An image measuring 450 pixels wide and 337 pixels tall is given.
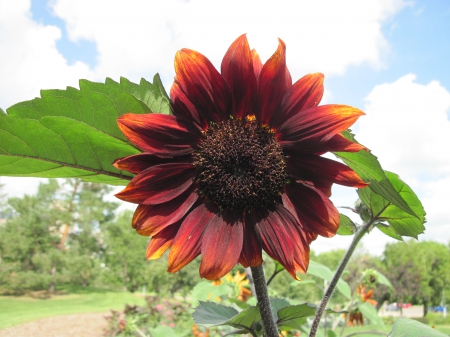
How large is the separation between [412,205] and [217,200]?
1.54ft

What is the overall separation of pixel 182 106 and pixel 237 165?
0.49 feet

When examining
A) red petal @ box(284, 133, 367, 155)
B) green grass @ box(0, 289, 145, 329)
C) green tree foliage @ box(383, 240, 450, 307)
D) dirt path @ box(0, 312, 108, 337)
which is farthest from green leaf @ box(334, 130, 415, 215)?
green tree foliage @ box(383, 240, 450, 307)

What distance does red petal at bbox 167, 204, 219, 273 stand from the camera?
703 mm

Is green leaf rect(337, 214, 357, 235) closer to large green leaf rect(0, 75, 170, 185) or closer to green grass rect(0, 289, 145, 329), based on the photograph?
large green leaf rect(0, 75, 170, 185)

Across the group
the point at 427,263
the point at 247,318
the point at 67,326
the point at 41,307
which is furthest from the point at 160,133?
the point at 427,263

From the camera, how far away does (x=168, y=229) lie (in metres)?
0.74

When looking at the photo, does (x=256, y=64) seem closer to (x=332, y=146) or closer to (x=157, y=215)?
(x=332, y=146)

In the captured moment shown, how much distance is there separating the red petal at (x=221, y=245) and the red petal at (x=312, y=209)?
4.0 inches

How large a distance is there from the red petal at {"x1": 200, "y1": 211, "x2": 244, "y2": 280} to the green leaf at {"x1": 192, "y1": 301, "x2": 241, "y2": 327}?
0.86 feet

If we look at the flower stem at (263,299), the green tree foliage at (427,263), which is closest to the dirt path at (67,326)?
the flower stem at (263,299)

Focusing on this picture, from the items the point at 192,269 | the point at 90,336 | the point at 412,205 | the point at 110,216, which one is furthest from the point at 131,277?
the point at 412,205

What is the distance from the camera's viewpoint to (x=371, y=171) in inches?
28.0

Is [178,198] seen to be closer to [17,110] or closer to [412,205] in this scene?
[17,110]

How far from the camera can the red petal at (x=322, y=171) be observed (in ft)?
2.30
